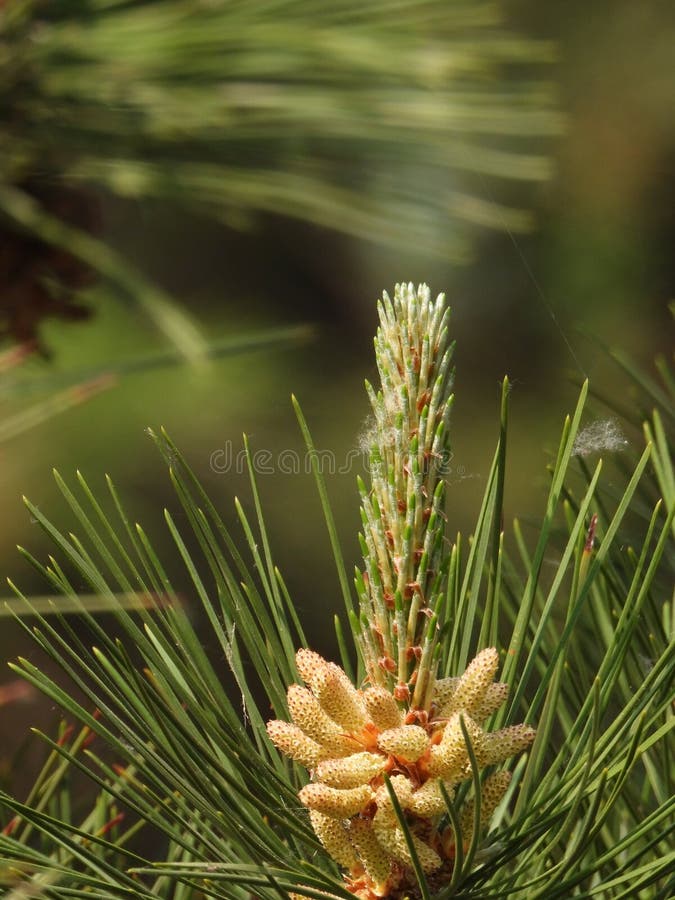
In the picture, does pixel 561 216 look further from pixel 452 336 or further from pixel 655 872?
pixel 655 872

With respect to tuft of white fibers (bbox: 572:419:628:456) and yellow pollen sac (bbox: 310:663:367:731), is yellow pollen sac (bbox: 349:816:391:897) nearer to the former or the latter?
yellow pollen sac (bbox: 310:663:367:731)

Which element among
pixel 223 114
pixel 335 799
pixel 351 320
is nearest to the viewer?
pixel 335 799

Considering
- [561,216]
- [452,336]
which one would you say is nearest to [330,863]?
[452,336]

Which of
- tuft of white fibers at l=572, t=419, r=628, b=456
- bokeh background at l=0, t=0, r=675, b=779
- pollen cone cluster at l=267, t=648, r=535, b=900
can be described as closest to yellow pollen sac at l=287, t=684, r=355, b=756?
pollen cone cluster at l=267, t=648, r=535, b=900

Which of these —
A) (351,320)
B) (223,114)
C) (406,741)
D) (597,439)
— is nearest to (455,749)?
(406,741)

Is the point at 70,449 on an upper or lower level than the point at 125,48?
lower

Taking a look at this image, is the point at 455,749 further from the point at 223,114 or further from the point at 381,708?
the point at 223,114

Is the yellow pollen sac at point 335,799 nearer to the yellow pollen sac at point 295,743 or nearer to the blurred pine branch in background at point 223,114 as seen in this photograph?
the yellow pollen sac at point 295,743

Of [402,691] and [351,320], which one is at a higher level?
[402,691]
